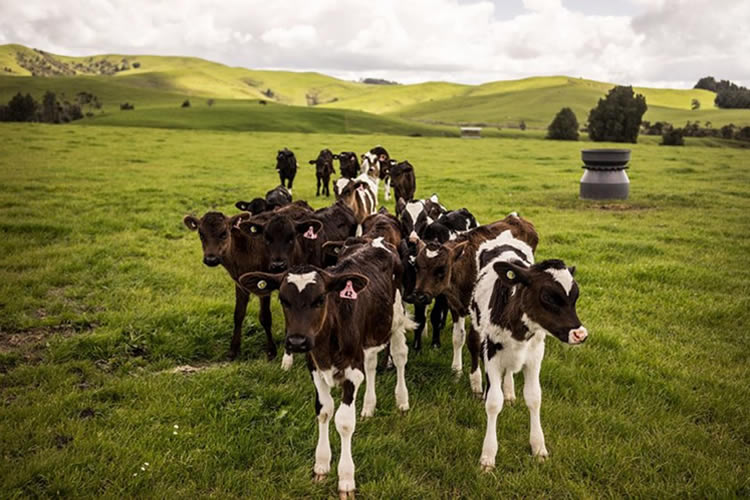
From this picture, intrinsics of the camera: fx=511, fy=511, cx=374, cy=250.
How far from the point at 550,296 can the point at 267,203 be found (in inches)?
266

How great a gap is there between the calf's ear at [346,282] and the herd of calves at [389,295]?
0.4 inches

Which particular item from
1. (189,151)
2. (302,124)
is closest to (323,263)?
(189,151)

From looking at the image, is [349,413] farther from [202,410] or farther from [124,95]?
[124,95]

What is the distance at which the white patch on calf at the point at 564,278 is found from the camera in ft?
14.0

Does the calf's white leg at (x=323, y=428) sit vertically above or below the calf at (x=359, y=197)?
below

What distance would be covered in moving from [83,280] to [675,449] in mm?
9293

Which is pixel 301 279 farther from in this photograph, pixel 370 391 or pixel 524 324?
pixel 524 324

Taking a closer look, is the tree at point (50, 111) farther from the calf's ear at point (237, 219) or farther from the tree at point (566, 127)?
the calf's ear at point (237, 219)

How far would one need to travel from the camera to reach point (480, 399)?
566cm

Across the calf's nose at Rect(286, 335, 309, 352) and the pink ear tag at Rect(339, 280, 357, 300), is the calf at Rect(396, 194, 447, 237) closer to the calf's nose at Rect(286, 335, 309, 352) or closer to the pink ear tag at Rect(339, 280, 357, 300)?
the pink ear tag at Rect(339, 280, 357, 300)

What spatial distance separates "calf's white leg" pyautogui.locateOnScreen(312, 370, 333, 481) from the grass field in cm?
12

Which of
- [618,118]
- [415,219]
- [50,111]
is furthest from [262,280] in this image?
[50,111]

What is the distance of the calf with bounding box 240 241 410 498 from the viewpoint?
4109mm

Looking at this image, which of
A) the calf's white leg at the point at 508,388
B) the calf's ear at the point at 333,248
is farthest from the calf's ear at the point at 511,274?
the calf's ear at the point at 333,248
